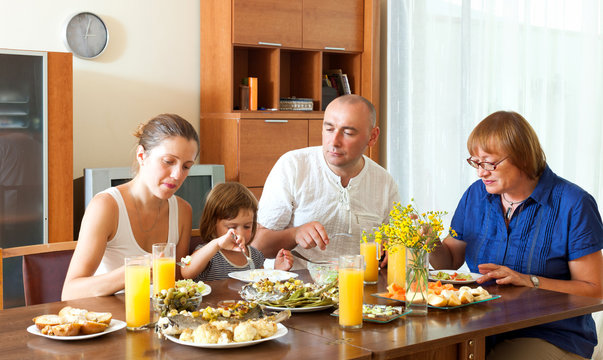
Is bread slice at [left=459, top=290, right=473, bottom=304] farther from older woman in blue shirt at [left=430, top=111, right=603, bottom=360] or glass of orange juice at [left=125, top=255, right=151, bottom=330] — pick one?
glass of orange juice at [left=125, top=255, right=151, bottom=330]

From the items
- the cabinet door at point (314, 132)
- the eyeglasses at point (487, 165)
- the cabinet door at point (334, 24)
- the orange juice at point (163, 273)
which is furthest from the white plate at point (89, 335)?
the cabinet door at point (334, 24)

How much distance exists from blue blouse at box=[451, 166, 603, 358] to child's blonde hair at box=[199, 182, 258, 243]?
878 mm

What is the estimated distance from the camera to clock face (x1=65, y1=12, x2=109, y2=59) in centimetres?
423

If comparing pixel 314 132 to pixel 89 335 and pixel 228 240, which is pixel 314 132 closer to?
pixel 228 240

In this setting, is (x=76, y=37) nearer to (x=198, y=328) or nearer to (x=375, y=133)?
(x=375, y=133)

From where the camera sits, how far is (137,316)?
1620mm

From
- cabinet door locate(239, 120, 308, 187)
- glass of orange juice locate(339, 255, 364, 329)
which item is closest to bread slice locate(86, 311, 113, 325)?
glass of orange juice locate(339, 255, 364, 329)

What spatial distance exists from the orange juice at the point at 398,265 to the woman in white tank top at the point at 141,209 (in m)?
0.71

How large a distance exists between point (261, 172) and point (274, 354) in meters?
3.17

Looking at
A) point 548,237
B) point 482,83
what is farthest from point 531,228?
point 482,83

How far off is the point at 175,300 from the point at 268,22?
317 cm

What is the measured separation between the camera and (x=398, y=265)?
2123 millimetres

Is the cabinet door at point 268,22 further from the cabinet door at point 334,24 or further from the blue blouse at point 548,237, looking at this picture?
the blue blouse at point 548,237

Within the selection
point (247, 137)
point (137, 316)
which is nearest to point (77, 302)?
point (137, 316)
